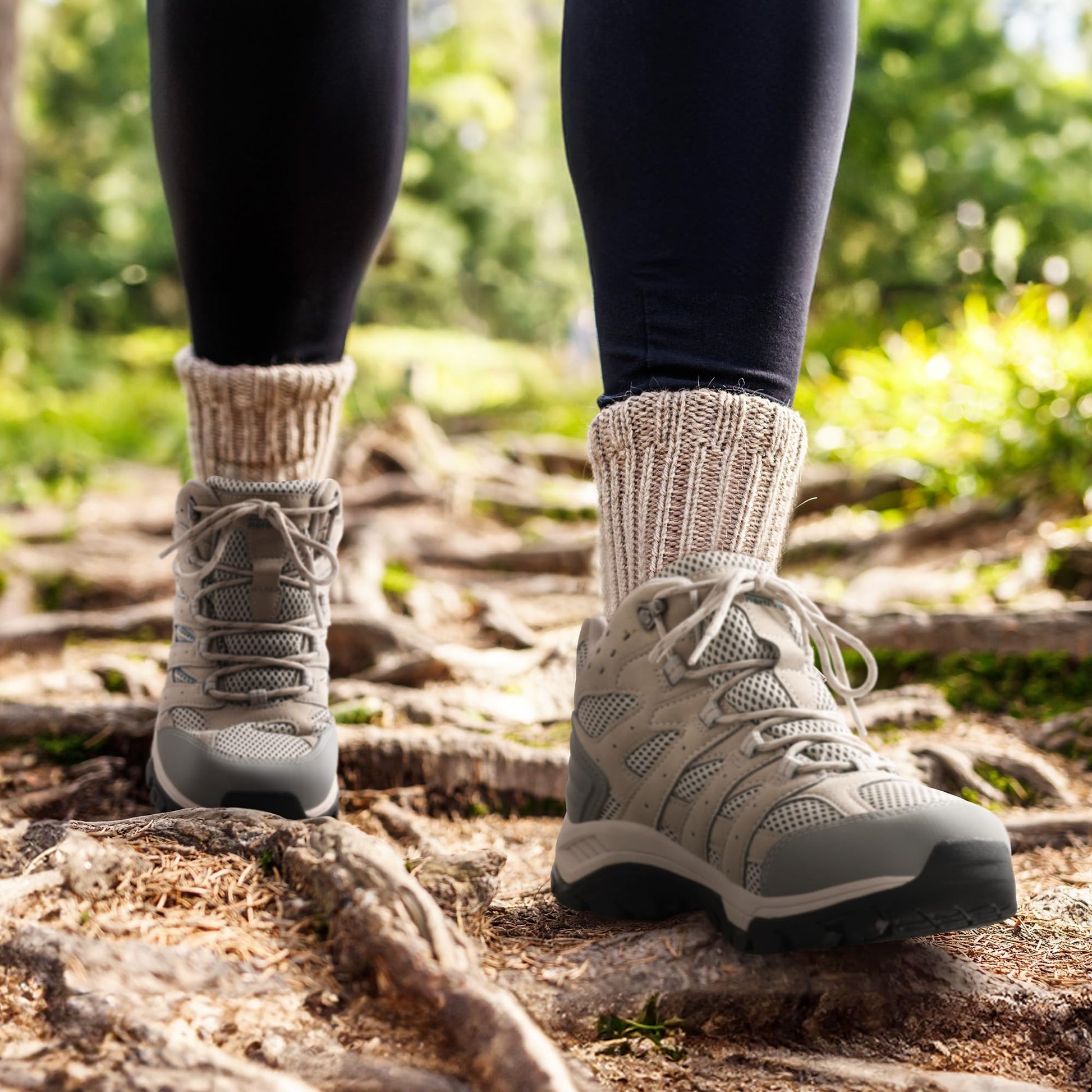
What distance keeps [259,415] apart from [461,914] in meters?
0.82

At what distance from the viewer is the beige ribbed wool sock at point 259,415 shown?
58.9 inches

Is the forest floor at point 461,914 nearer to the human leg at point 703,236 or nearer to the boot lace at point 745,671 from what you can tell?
the boot lace at point 745,671

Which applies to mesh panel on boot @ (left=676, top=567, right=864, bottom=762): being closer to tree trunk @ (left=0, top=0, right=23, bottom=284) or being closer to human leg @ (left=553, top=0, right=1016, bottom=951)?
human leg @ (left=553, top=0, right=1016, bottom=951)

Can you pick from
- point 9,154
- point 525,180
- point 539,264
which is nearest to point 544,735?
point 9,154

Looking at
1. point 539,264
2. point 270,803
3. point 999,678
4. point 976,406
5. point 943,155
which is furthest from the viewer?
point 539,264

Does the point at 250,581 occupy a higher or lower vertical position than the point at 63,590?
higher

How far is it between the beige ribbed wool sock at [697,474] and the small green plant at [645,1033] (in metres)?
0.46

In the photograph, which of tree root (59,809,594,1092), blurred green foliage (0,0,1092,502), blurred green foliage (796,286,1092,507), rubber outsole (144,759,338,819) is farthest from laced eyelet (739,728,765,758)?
blurred green foliage (796,286,1092,507)

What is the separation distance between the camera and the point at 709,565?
3.60ft

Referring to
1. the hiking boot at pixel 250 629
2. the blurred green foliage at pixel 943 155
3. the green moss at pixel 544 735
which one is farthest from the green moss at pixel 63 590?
the blurred green foliage at pixel 943 155

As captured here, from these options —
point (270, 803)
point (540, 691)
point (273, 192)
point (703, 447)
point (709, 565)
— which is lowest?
point (540, 691)

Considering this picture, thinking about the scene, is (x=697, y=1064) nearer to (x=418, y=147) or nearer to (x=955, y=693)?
(x=955, y=693)

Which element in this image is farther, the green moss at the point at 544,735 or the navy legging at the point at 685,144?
the green moss at the point at 544,735

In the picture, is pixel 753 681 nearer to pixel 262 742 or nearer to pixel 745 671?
pixel 745 671
